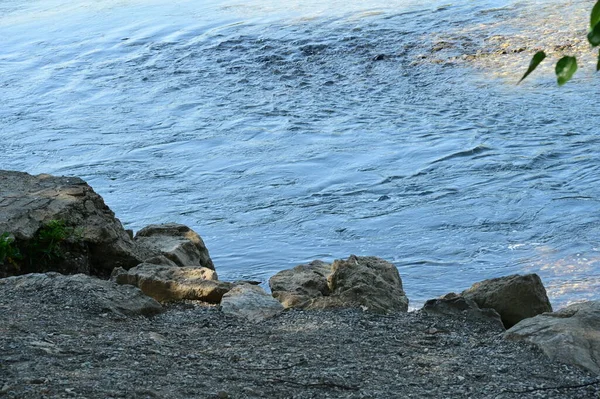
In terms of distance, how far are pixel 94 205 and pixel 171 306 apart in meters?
1.41

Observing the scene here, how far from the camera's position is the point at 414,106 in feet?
37.1

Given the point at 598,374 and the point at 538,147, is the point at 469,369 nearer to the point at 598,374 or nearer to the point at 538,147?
the point at 598,374

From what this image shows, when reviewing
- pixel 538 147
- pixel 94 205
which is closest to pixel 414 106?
pixel 538 147

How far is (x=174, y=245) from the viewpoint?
6.74 meters

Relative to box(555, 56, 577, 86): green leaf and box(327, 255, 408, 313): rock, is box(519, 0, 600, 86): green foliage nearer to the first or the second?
box(555, 56, 577, 86): green leaf

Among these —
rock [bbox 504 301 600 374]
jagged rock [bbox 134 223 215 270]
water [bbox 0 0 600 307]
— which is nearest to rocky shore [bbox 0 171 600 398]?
rock [bbox 504 301 600 374]

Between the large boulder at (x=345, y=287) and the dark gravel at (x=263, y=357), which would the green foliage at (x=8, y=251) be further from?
the large boulder at (x=345, y=287)

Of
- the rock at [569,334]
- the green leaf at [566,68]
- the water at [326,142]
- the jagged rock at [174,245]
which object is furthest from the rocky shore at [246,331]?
the green leaf at [566,68]

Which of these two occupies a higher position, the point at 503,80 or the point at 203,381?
the point at 203,381

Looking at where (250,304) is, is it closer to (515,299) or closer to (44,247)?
(515,299)

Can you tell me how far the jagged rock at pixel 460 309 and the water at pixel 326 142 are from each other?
170 centimetres

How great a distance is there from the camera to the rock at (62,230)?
580cm

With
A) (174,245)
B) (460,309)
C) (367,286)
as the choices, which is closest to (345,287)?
(367,286)

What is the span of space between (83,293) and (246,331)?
0.87 m
